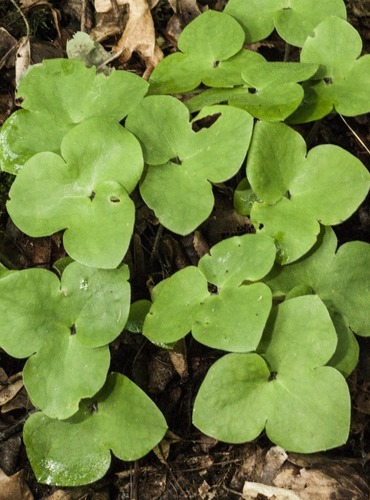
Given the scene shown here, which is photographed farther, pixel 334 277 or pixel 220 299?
pixel 334 277

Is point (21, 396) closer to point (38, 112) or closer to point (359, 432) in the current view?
point (38, 112)

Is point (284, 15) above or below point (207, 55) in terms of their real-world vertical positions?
above

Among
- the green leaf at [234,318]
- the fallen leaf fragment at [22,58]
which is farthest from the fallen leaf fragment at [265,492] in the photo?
the fallen leaf fragment at [22,58]

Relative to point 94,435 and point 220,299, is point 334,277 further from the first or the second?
point 94,435

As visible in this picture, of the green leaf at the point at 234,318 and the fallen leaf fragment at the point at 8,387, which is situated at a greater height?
the green leaf at the point at 234,318

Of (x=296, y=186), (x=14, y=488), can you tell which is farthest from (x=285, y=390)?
(x=14, y=488)

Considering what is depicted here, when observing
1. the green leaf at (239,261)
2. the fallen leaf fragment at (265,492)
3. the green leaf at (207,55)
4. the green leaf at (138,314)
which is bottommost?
the fallen leaf fragment at (265,492)

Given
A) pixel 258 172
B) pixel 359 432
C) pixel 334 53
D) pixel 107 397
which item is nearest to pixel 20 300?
pixel 107 397

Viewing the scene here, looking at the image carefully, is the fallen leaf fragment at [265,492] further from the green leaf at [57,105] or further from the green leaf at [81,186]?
the green leaf at [57,105]
